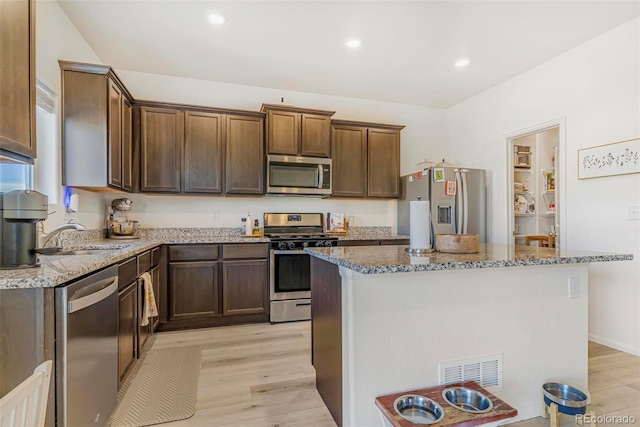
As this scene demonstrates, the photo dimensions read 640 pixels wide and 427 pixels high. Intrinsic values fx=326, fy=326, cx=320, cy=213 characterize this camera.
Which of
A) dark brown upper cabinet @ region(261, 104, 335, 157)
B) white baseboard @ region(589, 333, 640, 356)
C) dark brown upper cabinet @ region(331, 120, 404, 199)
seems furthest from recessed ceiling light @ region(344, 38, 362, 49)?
white baseboard @ region(589, 333, 640, 356)

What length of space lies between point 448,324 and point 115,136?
9.75 ft

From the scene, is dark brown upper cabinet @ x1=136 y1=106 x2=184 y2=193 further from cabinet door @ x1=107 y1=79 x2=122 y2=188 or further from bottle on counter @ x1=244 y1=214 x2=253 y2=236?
bottle on counter @ x1=244 y1=214 x2=253 y2=236

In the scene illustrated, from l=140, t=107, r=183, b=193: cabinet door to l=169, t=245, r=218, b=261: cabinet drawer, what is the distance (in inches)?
26.3

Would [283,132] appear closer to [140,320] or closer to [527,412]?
[140,320]

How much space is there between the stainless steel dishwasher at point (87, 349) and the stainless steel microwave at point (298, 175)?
212 centimetres

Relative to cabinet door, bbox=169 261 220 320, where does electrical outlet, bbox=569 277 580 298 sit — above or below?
above

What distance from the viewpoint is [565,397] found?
1.80 metres

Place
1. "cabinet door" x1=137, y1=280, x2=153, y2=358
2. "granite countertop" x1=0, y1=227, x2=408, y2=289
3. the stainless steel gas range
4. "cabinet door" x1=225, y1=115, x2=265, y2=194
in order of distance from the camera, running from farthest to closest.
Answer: "cabinet door" x1=225, y1=115, x2=265, y2=194 → the stainless steel gas range → "cabinet door" x1=137, y1=280, x2=153, y2=358 → "granite countertop" x1=0, y1=227, x2=408, y2=289

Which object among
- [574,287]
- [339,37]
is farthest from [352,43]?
[574,287]

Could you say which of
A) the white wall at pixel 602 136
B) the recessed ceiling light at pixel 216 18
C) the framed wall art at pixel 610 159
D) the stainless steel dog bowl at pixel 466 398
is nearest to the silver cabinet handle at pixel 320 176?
the recessed ceiling light at pixel 216 18

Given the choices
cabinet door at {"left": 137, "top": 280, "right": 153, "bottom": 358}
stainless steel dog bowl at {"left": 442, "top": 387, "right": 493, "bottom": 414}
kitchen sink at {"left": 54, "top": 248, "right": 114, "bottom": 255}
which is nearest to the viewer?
stainless steel dog bowl at {"left": 442, "top": 387, "right": 493, "bottom": 414}

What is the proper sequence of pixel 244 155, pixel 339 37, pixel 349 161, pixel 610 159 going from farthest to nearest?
pixel 349 161, pixel 244 155, pixel 339 37, pixel 610 159

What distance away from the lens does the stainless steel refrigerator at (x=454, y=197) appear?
12.7 feet

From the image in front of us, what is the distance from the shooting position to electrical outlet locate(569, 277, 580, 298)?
1.89 metres
